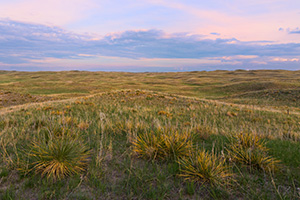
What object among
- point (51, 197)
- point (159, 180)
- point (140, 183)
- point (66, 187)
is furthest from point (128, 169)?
point (51, 197)

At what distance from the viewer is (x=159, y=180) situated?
11.1ft

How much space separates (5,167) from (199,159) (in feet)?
12.1

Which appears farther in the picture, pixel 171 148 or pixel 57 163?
pixel 171 148

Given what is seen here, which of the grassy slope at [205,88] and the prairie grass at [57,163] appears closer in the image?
the prairie grass at [57,163]

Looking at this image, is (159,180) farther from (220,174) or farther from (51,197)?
(51,197)

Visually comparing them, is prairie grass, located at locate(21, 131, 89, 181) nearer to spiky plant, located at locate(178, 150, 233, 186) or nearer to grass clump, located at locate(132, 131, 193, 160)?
grass clump, located at locate(132, 131, 193, 160)

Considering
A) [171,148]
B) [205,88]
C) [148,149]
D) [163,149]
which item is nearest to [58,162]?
[148,149]

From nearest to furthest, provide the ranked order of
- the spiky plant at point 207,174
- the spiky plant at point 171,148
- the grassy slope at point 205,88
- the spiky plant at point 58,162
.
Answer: the spiky plant at point 207,174
the spiky plant at point 58,162
the spiky plant at point 171,148
the grassy slope at point 205,88

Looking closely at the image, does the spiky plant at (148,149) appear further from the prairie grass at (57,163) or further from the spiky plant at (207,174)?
the prairie grass at (57,163)

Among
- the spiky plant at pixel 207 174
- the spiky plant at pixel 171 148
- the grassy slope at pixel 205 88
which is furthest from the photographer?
the grassy slope at pixel 205 88

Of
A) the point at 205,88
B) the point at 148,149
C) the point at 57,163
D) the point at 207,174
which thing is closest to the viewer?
the point at 207,174

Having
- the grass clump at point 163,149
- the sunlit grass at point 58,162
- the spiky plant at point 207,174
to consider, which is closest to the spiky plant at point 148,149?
the grass clump at point 163,149

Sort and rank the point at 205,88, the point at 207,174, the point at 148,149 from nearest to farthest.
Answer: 1. the point at 207,174
2. the point at 148,149
3. the point at 205,88

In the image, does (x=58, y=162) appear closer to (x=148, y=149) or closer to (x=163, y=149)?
(x=148, y=149)
